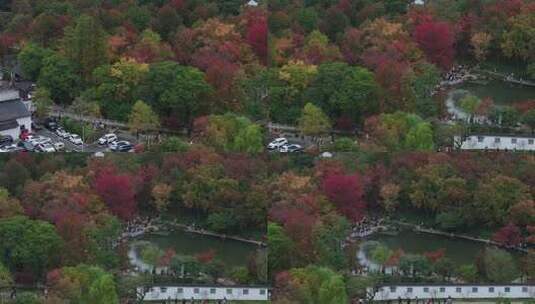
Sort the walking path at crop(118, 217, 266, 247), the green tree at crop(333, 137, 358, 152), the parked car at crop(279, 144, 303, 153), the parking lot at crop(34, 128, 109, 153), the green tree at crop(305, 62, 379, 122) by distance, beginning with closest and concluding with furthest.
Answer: the green tree at crop(305, 62, 379, 122), the green tree at crop(333, 137, 358, 152), the parked car at crop(279, 144, 303, 153), the parking lot at crop(34, 128, 109, 153), the walking path at crop(118, 217, 266, 247)

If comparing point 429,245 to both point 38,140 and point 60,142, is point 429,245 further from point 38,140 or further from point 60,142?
point 38,140

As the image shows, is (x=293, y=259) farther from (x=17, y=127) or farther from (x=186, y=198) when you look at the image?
(x=17, y=127)

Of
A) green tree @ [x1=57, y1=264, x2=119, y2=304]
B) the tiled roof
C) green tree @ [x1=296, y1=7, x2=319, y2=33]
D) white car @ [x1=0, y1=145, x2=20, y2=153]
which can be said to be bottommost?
green tree @ [x1=57, y1=264, x2=119, y2=304]

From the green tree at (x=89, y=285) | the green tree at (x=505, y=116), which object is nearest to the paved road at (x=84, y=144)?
the green tree at (x=89, y=285)

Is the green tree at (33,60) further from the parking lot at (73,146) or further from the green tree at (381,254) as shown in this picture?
the green tree at (381,254)

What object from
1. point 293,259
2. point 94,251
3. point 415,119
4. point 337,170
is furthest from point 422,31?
point 94,251

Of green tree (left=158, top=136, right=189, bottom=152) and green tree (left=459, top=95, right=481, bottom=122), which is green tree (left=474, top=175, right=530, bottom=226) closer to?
green tree (left=459, top=95, right=481, bottom=122)

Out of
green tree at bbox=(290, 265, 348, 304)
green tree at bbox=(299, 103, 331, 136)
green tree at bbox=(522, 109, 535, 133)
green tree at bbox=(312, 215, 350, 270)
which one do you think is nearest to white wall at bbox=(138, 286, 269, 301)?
green tree at bbox=(290, 265, 348, 304)
